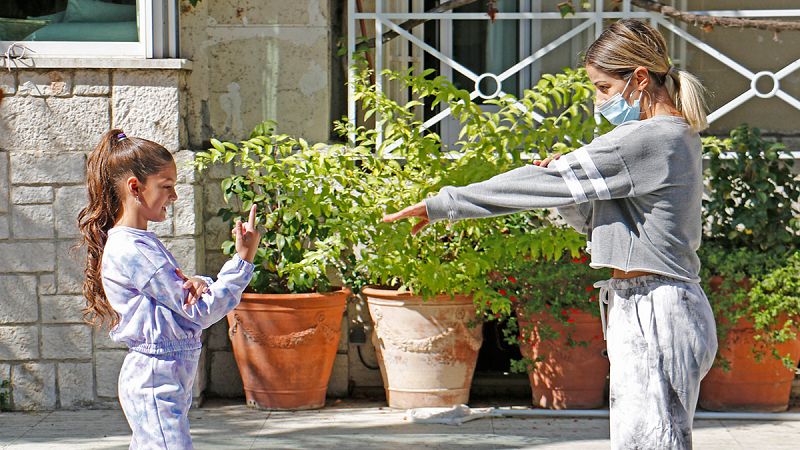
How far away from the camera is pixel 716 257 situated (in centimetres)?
528

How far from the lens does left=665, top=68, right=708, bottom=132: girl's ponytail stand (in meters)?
2.83

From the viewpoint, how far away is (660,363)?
110 inches

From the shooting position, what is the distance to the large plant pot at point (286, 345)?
5.46 m

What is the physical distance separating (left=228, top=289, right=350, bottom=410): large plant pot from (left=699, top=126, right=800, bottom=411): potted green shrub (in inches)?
72.2

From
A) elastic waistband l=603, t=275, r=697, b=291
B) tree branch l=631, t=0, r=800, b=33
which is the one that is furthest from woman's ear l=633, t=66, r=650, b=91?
tree branch l=631, t=0, r=800, b=33

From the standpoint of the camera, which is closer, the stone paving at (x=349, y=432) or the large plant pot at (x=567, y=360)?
the stone paving at (x=349, y=432)

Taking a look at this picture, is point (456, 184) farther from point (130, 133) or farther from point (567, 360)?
point (130, 133)

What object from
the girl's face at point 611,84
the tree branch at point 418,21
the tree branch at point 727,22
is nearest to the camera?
the girl's face at point 611,84

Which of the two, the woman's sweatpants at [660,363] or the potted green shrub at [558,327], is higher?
the woman's sweatpants at [660,363]

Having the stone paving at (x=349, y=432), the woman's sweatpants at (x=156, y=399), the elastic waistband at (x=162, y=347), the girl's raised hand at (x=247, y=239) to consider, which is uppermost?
the girl's raised hand at (x=247, y=239)

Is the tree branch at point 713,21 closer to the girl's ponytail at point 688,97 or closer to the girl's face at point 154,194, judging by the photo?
the girl's ponytail at point 688,97

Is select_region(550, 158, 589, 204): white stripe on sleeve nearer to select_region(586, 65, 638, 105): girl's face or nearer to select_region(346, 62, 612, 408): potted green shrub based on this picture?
select_region(586, 65, 638, 105): girl's face

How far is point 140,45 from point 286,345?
64.7 inches

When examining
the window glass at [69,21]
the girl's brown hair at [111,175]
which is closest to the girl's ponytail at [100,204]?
the girl's brown hair at [111,175]
